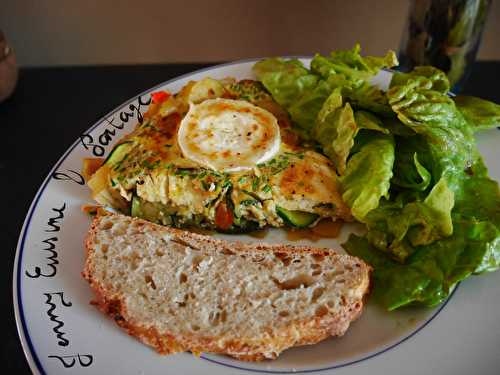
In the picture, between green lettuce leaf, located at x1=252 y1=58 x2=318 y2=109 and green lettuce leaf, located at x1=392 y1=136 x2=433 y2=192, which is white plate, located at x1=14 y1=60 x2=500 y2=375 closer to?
green lettuce leaf, located at x1=392 y1=136 x2=433 y2=192

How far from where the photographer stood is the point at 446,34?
3211 millimetres

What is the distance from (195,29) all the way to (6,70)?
5.40 feet

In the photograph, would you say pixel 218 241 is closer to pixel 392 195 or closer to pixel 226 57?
pixel 392 195

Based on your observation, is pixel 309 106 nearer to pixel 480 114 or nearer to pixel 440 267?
pixel 480 114

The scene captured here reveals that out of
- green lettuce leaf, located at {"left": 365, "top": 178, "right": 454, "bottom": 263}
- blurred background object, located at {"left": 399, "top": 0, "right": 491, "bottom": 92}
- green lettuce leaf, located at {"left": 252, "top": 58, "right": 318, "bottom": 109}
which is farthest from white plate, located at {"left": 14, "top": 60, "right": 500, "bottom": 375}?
blurred background object, located at {"left": 399, "top": 0, "right": 491, "bottom": 92}

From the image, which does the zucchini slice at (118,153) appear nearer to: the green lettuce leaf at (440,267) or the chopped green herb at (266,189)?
the chopped green herb at (266,189)

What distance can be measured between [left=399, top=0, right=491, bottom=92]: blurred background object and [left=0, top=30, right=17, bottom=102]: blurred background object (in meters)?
2.85

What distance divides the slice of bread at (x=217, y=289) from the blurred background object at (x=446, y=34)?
5.81ft

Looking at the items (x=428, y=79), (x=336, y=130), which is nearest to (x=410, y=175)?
(x=336, y=130)

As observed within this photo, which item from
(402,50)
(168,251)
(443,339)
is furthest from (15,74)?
(443,339)

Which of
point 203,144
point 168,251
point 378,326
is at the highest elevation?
point 203,144

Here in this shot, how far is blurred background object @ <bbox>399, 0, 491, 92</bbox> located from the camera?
3.10 metres

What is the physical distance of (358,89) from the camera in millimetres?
2938

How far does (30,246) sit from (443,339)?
6.22 feet
